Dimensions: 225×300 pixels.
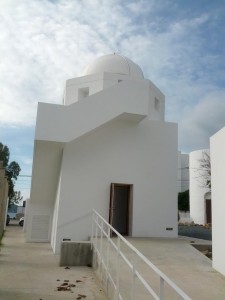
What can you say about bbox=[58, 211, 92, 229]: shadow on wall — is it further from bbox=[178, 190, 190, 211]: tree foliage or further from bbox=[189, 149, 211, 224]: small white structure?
bbox=[178, 190, 190, 211]: tree foliage

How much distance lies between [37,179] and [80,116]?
14.7 ft

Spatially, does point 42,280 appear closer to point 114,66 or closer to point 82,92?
point 82,92

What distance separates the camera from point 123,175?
1149 centimetres

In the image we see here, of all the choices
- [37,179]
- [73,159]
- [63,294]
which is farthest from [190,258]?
→ [37,179]

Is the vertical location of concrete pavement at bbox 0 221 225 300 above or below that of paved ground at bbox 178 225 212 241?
→ below

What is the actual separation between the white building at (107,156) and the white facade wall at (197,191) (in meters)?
16.0

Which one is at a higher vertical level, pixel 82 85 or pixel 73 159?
pixel 82 85

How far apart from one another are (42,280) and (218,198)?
4.03 metres

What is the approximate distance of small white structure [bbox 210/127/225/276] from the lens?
624cm

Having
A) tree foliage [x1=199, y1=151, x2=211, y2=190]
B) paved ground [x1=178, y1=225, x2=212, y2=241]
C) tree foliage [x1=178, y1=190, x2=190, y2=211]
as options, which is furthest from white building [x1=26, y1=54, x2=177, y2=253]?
tree foliage [x1=178, y1=190, x2=190, y2=211]

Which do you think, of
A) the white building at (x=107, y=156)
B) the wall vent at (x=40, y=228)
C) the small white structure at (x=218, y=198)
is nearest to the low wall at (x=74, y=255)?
the white building at (x=107, y=156)

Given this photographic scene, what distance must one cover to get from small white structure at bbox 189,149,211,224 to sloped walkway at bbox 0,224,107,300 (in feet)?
66.7

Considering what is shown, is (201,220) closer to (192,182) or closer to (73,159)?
(192,182)

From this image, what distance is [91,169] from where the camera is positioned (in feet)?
36.6
